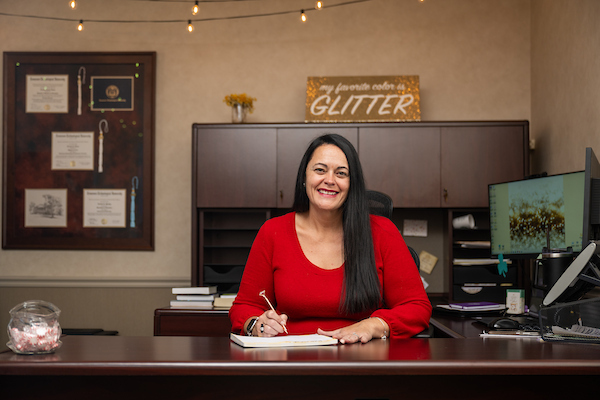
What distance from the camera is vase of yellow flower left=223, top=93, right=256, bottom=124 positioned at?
3826mm

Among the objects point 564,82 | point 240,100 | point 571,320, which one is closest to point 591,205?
point 571,320

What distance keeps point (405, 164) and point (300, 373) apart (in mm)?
2691

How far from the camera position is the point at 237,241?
4098 millimetres

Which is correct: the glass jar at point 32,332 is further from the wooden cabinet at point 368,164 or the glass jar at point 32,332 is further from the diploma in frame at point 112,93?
the diploma in frame at point 112,93

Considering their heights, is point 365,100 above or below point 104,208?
above

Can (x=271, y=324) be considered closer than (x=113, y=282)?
Yes

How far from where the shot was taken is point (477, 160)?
3.69 meters

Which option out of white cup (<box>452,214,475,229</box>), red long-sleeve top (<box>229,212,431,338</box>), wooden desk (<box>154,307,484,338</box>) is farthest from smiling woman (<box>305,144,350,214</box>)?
white cup (<box>452,214,475,229</box>)

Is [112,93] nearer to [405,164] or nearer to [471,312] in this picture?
[405,164]

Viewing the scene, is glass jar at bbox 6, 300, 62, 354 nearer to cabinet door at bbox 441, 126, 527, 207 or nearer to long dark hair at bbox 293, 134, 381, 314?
long dark hair at bbox 293, 134, 381, 314

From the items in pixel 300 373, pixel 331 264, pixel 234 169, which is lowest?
pixel 300 373

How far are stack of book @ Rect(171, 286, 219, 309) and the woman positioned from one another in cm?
146

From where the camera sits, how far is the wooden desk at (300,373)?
47.3 inches

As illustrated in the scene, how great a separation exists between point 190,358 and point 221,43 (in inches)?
134
